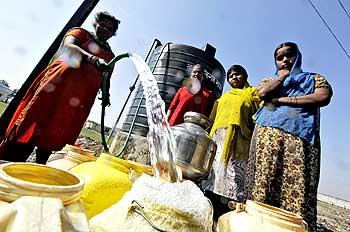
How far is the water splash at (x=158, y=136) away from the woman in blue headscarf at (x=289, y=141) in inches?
41.0

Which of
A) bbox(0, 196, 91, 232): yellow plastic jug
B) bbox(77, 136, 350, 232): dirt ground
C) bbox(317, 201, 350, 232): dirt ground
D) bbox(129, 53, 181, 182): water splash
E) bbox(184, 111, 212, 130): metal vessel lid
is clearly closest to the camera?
bbox(0, 196, 91, 232): yellow plastic jug

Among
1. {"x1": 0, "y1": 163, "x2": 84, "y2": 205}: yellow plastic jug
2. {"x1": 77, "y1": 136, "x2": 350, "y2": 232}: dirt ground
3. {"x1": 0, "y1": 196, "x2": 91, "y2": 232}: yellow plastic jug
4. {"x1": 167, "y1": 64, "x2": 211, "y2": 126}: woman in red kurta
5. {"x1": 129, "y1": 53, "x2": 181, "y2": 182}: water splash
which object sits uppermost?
{"x1": 167, "y1": 64, "x2": 211, "y2": 126}: woman in red kurta

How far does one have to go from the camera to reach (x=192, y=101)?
11.9ft

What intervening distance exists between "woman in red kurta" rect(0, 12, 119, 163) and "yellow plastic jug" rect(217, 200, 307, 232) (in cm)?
158

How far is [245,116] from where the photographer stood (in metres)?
2.96

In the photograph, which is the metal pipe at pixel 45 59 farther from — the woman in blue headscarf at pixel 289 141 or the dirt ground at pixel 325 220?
the woman in blue headscarf at pixel 289 141

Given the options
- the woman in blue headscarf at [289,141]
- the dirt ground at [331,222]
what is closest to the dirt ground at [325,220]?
the dirt ground at [331,222]

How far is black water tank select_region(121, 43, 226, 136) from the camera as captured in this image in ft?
18.9

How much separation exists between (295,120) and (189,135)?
1073 mm

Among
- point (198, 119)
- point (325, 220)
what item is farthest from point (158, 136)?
point (325, 220)

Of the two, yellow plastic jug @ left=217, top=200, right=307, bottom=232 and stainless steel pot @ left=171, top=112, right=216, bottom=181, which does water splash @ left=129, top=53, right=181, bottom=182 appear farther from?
yellow plastic jug @ left=217, top=200, right=307, bottom=232

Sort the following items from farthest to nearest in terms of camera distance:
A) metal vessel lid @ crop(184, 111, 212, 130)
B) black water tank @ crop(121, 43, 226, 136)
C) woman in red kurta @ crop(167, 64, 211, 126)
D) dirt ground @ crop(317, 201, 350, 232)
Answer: black water tank @ crop(121, 43, 226, 136)
dirt ground @ crop(317, 201, 350, 232)
woman in red kurta @ crop(167, 64, 211, 126)
metal vessel lid @ crop(184, 111, 212, 130)

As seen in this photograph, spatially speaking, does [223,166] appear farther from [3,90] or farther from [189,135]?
[3,90]

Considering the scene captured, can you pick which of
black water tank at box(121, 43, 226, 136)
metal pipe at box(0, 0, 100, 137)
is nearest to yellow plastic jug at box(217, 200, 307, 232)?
metal pipe at box(0, 0, 100, 137)
